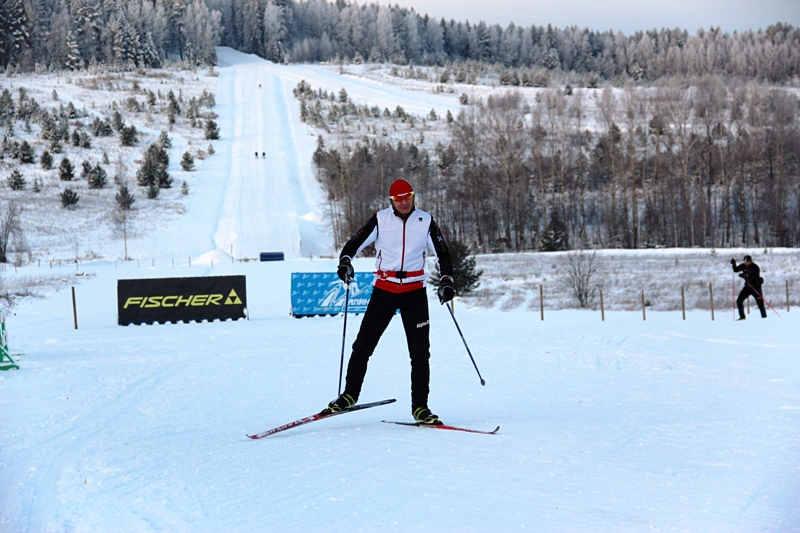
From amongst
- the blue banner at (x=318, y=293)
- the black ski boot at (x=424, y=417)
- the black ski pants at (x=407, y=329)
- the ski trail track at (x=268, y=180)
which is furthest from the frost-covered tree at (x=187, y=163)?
the black ski boot at (x=424, y=417)

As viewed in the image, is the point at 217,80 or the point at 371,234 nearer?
the point at 371,234

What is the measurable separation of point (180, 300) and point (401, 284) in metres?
14.8

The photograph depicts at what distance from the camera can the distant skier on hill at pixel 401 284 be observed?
5348 mm

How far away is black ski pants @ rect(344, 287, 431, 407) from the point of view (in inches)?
213

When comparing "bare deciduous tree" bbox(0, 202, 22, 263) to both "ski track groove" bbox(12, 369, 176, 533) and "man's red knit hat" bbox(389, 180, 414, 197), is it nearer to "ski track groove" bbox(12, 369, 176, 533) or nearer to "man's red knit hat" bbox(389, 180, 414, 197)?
"ski track groove" bbox(12, 369, 176, 533)

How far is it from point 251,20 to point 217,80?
153ft

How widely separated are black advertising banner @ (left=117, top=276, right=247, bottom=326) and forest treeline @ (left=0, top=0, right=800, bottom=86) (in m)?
47.9

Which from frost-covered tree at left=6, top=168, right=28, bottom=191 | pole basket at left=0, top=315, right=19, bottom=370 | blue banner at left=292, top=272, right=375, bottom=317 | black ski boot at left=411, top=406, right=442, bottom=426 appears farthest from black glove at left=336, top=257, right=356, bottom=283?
frost-covered tree at left=6, top=168, right=28, bottom=191

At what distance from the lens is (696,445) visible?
468cm

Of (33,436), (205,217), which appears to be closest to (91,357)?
(33,436)

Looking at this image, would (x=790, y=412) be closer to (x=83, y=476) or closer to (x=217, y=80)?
(x=83, y=476)

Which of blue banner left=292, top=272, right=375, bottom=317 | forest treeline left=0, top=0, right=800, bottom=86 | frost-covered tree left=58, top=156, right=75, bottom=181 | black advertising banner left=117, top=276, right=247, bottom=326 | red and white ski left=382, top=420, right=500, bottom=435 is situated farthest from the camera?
forest treeline left=0, top=0, right=800, bottom=86

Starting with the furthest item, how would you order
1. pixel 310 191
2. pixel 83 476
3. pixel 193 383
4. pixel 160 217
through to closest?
pixel 310 191 < pixel 160 217 < pixel 193 383 < pixel 83 476

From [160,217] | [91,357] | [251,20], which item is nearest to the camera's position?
[91,357]
